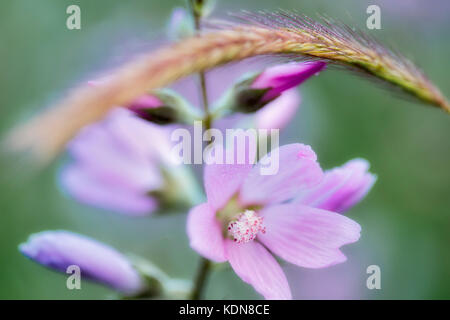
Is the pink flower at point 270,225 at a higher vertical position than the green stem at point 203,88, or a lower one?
lower

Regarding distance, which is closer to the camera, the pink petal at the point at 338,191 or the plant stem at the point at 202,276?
the pink petal at the point at 338,191

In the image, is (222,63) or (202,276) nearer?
(222,63)

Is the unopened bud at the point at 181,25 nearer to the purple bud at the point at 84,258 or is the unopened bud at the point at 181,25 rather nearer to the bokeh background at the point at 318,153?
the purple bud at the point at 84,258

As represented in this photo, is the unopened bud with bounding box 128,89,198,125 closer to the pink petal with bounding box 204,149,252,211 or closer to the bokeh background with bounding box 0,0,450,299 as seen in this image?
the pink petal with bounding box 204,149,252,211

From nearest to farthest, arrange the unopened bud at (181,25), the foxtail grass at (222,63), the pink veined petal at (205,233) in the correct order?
1. the foxtail grass at (222,63)
2. the pink veined petal at (205,233)
3. the unopened bud at (181,25)

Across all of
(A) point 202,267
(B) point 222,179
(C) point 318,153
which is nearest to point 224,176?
(B) point 222,179

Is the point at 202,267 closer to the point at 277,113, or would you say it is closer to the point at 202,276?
the point at 202,276

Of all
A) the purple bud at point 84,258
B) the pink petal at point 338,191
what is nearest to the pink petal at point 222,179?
the pink petal at point 338,191

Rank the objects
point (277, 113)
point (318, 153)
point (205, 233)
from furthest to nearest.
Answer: point (318, 153)
point (277, 113)
point (205, 233)
